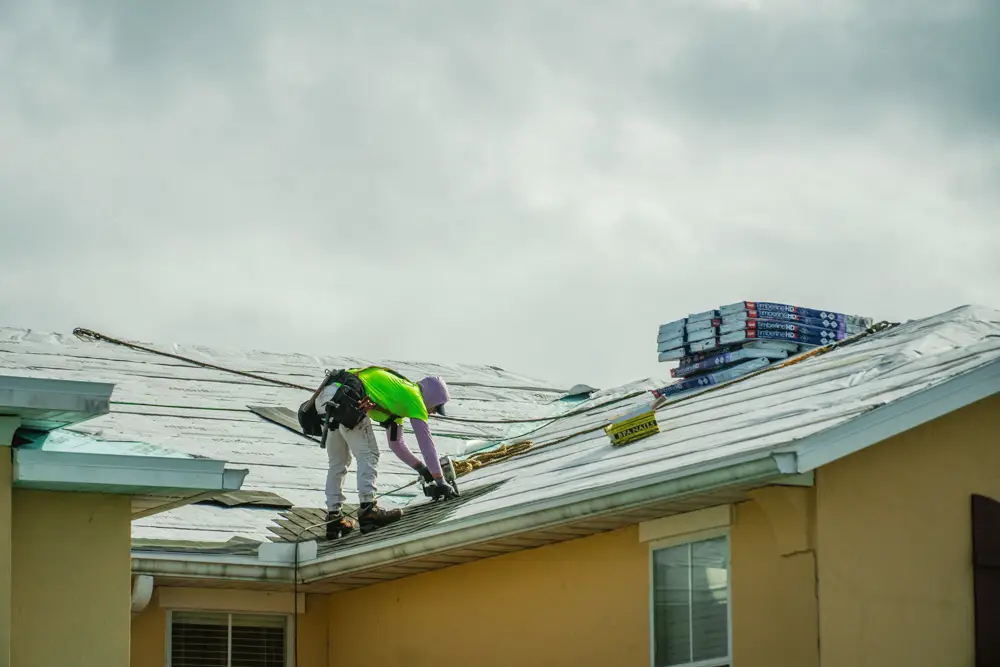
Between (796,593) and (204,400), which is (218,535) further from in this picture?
(796,593)

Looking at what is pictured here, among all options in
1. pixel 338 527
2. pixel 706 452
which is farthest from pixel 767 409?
pixel 338 527

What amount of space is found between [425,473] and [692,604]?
3609 mm

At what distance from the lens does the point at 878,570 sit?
1179cm

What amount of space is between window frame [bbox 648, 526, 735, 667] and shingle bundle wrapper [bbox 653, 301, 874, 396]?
15.9ft

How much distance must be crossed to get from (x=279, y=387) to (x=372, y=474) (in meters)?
4.84

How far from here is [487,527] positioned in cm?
1327

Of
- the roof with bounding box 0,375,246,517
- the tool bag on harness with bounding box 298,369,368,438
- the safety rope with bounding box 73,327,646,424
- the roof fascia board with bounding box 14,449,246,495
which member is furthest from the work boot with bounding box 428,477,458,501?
the roof fascia board with bounding box 14,449,246,495

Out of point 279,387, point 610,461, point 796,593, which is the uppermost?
point 279,387

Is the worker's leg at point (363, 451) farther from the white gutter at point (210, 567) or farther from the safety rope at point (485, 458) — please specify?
the safety rope at point (485, 458)

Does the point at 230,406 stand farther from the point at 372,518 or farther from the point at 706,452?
the point at 706,452

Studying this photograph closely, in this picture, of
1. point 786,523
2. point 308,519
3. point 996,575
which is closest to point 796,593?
point 786,523

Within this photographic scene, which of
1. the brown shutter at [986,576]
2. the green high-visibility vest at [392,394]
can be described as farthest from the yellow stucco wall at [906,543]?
the green high-visibility vest at [392,394]

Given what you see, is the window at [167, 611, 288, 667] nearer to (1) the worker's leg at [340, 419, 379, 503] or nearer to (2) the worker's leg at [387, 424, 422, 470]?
(1) the worker's leg at [340, 419, 379, 503]

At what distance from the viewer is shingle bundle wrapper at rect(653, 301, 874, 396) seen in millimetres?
17922
